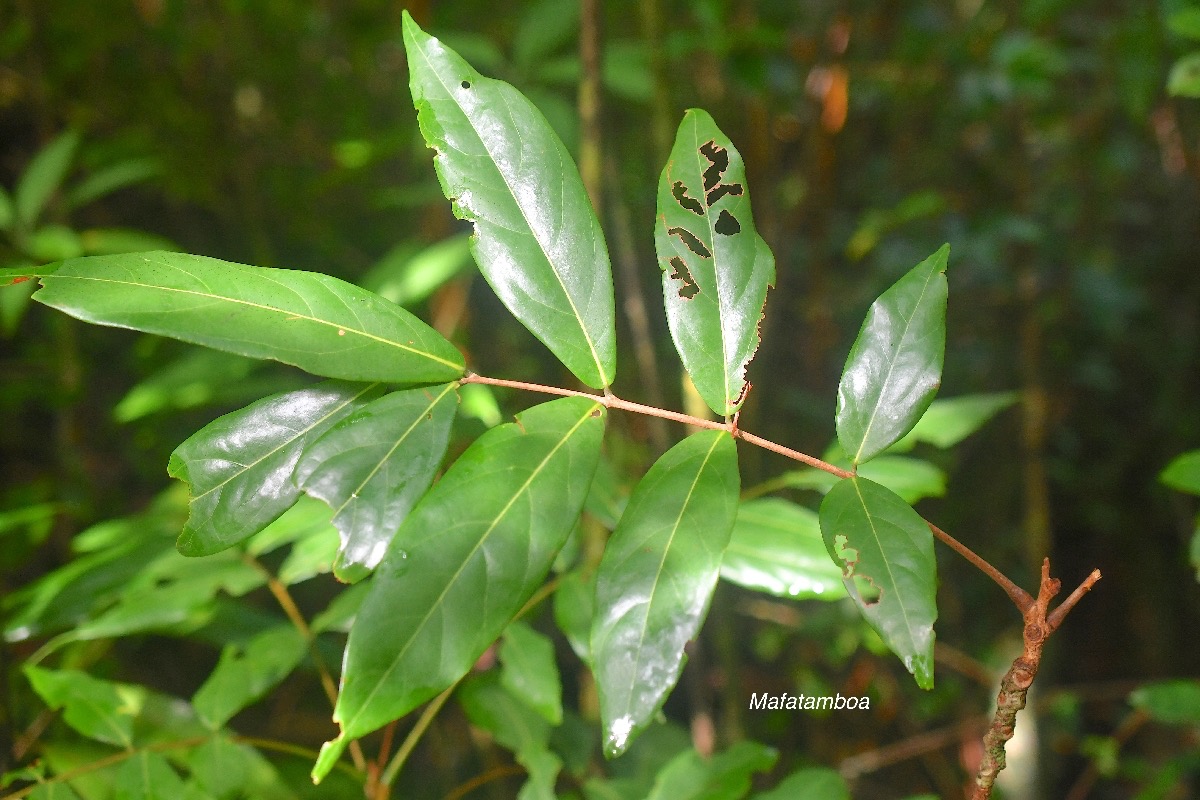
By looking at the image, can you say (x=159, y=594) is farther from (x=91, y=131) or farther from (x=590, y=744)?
(x=91, y=131)

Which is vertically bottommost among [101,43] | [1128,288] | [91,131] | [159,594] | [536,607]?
[1128,288]

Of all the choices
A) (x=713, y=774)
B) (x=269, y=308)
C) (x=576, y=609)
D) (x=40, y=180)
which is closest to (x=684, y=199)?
(x=269, y=308)

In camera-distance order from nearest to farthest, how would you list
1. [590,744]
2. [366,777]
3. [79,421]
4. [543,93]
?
[366,777] → [590,744] → [543,93] → [79,421]

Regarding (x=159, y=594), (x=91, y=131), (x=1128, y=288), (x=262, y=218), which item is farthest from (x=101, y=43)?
(x=1128, y=288)

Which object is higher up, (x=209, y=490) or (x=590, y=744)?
(x=209, y=490)

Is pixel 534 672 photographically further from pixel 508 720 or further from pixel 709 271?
pixel 709 271

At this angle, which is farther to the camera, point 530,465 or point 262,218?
point 262,218

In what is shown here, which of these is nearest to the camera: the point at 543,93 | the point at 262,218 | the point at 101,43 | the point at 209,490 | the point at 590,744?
the point at 209,490
